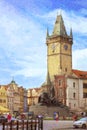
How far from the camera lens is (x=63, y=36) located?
408ft

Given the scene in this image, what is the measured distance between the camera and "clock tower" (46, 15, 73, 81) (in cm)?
12056

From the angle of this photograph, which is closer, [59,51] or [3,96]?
[59,51]

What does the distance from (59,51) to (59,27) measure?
8526mm

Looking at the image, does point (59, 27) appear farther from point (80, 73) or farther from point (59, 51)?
point (80, 73)

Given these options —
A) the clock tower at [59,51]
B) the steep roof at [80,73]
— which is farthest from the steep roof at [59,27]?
the steep roof at [80,73]

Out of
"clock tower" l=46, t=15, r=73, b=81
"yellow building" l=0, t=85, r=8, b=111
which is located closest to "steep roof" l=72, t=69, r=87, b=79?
"clock tower" l=46, t=15, r=73, b=81

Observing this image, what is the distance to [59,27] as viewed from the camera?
4963 inches

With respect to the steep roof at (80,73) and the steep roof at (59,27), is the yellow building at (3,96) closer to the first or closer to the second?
the steep roof at (80,73)

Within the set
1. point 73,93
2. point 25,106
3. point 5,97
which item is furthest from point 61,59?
point 25,106

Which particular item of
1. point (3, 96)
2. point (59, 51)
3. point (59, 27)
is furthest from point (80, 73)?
point (3, 96)

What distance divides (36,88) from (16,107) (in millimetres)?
26108

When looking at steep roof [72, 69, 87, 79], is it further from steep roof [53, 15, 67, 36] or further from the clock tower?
steep roof [53, 15, 67, 36]

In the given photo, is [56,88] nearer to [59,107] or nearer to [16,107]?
[16,107]

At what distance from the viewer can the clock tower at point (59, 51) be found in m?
121
